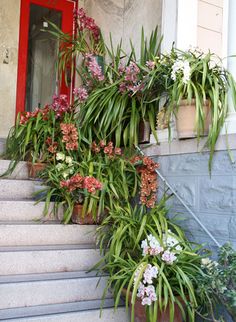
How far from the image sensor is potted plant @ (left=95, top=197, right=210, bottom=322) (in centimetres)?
176

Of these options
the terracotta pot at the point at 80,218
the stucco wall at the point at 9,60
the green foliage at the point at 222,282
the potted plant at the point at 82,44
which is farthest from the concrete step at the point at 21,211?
the stucco wall at the point at 9,60

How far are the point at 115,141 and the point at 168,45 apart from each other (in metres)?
0.83

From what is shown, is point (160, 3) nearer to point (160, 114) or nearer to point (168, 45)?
point (168, 45)

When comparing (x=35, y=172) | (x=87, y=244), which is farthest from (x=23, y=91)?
(x=87, y=244)

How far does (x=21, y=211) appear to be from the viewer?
2.52 metres

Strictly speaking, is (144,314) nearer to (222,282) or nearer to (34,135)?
(222,282)

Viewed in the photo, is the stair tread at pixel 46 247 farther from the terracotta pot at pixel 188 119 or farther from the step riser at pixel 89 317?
the terracotta pot at pixel 188 119

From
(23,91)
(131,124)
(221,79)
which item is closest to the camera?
(221,79)

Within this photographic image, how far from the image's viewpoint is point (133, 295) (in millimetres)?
1749

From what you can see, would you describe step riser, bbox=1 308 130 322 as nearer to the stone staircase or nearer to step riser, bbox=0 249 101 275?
the stone staircase

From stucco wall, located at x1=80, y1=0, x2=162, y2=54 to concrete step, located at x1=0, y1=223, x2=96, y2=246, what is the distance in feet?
5.51

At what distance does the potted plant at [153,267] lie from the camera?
1759mm

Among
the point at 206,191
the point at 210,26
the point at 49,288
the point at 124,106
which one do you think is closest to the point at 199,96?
the point at 206,191

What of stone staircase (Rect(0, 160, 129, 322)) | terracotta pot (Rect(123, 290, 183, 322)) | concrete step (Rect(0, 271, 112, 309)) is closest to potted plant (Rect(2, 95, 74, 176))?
stone staircase (Rect(0, 160, 129, 322))
